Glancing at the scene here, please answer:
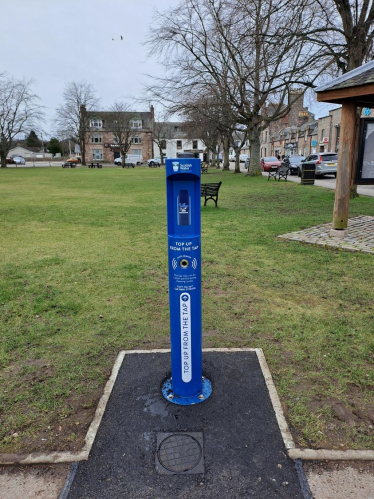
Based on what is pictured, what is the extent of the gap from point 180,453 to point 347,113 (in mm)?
6902

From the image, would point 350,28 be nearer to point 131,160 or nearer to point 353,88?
point 353,88

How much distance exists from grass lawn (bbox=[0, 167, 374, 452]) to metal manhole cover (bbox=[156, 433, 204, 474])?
57 cm

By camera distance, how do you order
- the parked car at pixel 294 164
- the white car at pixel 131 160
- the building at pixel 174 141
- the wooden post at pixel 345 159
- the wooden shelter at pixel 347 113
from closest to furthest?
the wooden shelter at pixel 347 113, the wooden post at pixel 345 159, the parked car at pixel 294 164, the white car at pixel 131 160, the building at pixel 174 141

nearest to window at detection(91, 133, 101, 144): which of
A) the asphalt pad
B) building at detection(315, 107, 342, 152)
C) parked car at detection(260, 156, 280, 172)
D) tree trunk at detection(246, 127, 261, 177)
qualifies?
building at detection(315, 107, 342, 152)

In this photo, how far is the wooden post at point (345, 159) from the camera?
6879mm

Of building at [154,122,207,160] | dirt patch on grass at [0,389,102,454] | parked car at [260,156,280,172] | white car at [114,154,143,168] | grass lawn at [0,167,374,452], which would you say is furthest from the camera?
building at [154,122,207,160]

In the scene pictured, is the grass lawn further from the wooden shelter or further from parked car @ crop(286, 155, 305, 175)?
parked car @ crop(286, 155, 305, 175)

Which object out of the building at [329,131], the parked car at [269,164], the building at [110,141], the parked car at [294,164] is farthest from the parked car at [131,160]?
the parked car at [294,164]

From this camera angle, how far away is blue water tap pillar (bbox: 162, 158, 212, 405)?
242 cm

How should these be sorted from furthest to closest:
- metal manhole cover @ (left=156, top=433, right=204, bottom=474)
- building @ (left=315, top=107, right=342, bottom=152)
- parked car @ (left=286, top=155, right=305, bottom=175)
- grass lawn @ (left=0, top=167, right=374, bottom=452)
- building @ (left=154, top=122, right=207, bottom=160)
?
building @ (left=154, top=122, right=207, bottom=160), building @ (left=315, top=107, right=342, bottom=152), parked car @ (left=286, top=155, right=305, bottom=175), grass lawn @ (left=0, top=167, right=374, bottom=452), metal manhole cover @ (left=156, top=433, right=204, bottom=474)

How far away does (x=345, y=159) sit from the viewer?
277 inches

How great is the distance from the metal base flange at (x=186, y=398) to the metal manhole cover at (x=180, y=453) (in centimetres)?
34

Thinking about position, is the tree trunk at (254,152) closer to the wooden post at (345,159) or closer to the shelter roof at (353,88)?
the shelter roof at (353,88)

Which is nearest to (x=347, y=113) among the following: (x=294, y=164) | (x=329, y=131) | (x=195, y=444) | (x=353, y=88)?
(x=353, y=88)
